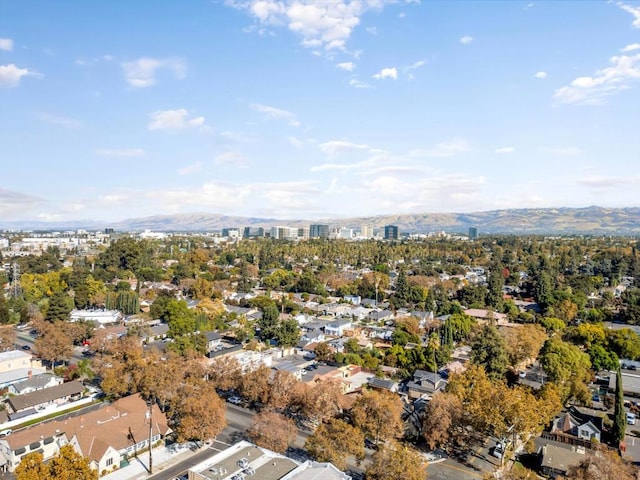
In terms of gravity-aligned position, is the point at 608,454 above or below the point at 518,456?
above

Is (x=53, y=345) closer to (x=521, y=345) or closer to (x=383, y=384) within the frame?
(x=383, y=384)

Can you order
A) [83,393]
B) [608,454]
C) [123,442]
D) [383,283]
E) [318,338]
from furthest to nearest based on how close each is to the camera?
[383,283] < [318,338] < [83,393] < [123,442] < [608,454]

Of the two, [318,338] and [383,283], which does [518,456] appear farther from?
[383,283]

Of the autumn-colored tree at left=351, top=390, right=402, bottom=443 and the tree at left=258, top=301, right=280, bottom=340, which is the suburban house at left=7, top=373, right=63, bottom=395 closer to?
the tree at left=258, top=301, right=280, bottom=340

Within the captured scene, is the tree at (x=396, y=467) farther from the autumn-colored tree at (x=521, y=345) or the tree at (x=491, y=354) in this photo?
the autumn-colored tree at (x=521, y=345)

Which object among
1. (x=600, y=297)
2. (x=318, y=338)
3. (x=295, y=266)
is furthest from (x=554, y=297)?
(x=295, y=266)
